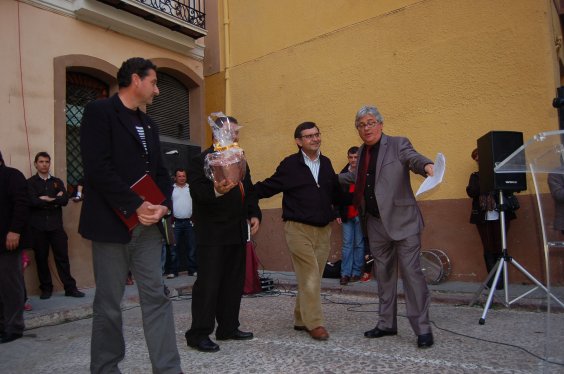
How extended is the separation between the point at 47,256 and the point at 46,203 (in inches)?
34.7

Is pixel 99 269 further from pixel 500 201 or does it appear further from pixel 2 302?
pixel 500 201

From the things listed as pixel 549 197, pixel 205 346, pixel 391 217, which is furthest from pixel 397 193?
pixel 205 346

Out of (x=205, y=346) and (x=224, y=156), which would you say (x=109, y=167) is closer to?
(x=224, y=156)

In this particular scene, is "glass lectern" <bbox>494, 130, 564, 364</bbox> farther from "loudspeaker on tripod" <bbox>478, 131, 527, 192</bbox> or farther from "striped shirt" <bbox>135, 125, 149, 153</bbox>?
"striped shirt" <bbox>135, 125, 149, 153</bbox>

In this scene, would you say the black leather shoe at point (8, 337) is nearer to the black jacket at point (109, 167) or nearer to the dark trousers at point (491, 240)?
the black jacket at point (109, 167)

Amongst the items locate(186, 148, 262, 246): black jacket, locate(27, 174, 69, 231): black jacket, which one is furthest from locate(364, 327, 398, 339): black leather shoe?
locate(27, 174, 69, 231): black jacket

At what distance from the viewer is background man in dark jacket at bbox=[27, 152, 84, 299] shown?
7.47 metres

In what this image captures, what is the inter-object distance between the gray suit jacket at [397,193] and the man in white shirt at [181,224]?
566 centimetres

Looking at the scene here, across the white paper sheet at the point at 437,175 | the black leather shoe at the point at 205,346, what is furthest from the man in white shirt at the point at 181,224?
the white paper sheet at the point at 437,175

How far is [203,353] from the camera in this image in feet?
14.0

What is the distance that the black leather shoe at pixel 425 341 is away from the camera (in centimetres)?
425

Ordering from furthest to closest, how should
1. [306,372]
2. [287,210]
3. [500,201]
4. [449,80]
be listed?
[449,80]
[500,201]
[287,210]
[306,372]

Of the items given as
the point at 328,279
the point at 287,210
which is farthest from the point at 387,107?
the point at 287,210

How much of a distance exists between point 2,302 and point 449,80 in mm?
7234
